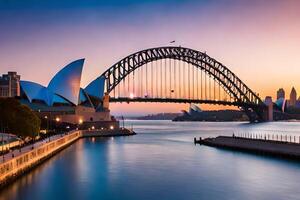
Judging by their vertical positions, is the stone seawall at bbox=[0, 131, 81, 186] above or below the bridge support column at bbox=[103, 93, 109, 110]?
below

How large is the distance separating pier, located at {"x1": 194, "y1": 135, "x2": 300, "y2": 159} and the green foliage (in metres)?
25.2

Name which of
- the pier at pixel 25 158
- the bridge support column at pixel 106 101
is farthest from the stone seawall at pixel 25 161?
the bridge support column at pixel 106 101

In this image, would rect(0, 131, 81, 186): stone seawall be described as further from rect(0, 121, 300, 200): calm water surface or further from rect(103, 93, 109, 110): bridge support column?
rect(103, 93, 109, 110): bridge support column

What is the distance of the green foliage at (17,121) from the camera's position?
49.3m

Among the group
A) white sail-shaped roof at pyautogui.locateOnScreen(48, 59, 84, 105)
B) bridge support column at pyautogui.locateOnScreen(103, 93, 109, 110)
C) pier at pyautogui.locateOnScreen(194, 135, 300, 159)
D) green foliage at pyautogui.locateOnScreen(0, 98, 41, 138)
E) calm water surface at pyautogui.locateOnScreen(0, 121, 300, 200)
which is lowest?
calm water surface at pyautogui.locateOnScreen(0, 121, 300, 200)

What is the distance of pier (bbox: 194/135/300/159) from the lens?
4618 centimetres

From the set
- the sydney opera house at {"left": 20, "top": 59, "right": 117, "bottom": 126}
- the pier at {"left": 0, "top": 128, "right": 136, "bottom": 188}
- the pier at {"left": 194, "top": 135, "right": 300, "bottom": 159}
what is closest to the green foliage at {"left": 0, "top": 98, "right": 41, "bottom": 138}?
the pier at {"left": 0, "top": 128, "right": 136, "bottom": 188}

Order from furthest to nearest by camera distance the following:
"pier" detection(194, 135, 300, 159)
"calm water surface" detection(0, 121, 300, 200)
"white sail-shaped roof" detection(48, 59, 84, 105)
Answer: "white sail-shaped roof" detection(48, 59, 84, 105)
"pier" detection(194, 135, 300, 159)
"calm water surface" detection(0, 121, 300, 200)

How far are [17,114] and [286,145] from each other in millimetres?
29441

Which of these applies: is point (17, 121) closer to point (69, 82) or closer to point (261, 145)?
point (261, 145)

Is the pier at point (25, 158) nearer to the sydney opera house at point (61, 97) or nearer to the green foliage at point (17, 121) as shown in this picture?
the green foliage at point (17, 121)

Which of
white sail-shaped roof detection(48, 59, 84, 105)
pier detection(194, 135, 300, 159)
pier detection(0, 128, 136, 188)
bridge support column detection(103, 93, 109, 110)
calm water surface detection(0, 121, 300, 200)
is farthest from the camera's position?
bridge support column detection(103, 93, 109, 110)

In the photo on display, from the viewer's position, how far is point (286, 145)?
48094 millimetres

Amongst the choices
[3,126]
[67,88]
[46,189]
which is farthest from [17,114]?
[67,88]
